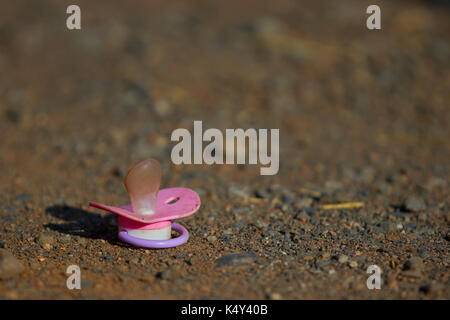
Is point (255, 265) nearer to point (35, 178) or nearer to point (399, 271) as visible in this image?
point (399, 271)

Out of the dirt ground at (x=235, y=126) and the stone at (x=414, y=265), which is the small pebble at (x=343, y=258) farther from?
the stone at (x=414, y=265)

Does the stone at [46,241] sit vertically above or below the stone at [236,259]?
above

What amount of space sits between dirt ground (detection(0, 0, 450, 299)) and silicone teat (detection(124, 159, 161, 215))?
11.1 inches

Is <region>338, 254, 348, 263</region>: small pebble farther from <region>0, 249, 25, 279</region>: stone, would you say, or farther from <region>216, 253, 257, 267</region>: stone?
<region>0, 249, 25, 279</region>: stone

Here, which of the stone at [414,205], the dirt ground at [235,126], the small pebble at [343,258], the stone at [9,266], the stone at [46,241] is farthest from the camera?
the stone at [414,205]

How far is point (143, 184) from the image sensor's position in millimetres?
3416

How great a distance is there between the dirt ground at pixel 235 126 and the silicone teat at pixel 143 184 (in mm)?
282

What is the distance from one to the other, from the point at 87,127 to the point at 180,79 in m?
1.38

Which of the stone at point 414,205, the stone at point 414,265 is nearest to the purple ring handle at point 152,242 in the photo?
the stone at point 414,265

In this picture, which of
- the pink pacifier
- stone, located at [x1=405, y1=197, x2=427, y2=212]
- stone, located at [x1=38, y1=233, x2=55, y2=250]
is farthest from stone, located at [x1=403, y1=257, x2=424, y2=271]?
stone, located at [x1=38, y1=233, x2=55, y2=250]

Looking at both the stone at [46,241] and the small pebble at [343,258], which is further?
the stone at [46,241]

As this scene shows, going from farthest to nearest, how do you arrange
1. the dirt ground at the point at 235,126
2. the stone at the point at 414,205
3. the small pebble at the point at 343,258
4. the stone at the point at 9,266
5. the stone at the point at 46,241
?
the stone at the point at 414,205 → the stone at the point at 46,241 → the small pebble at the point at 343,258 → the dirt ground at the point at 235,126 → the stone at the point at 9,266

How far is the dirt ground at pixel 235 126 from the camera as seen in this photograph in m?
3.24

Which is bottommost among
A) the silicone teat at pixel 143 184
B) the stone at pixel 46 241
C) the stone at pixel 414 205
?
the stone at pixel 46 241
